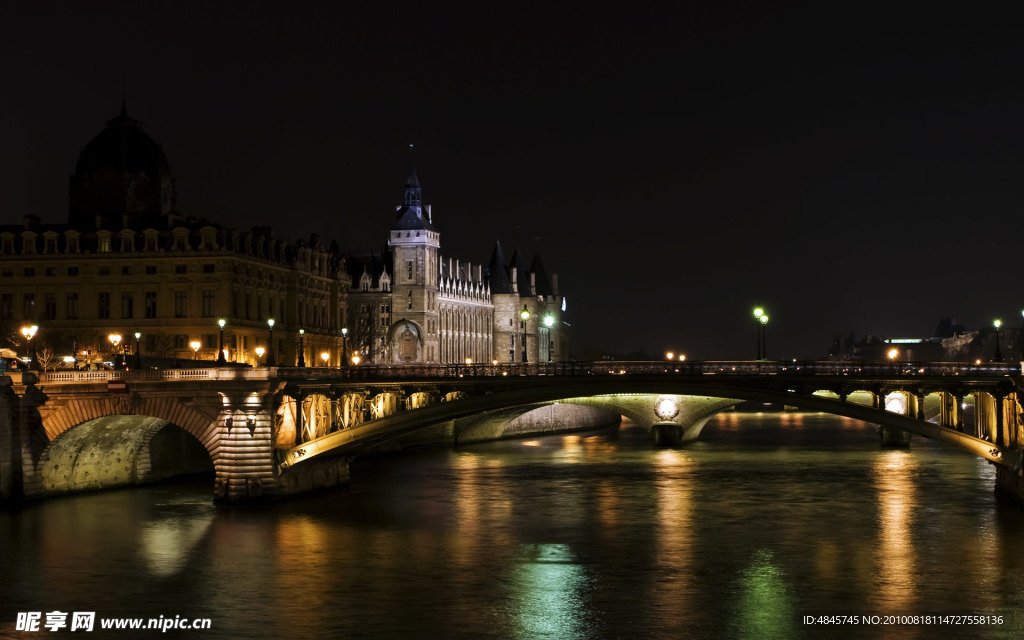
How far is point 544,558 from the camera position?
52625mm

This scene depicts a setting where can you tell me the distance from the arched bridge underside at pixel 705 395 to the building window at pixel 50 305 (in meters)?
45.8

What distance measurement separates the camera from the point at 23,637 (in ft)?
136

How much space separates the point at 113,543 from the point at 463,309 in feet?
377

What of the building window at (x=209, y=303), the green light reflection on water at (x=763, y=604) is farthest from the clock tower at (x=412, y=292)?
the green light reflection on water at (x=763, y=604)

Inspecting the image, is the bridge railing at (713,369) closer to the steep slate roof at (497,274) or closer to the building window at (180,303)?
the building window at (180,303)

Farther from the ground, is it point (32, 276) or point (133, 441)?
point (32, 276)

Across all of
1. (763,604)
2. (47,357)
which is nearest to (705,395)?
(763,604)

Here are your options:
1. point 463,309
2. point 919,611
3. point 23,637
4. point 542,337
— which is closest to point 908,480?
point 919,611

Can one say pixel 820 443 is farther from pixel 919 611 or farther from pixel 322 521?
pixel 919 611

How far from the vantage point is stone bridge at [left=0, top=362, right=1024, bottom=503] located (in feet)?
208

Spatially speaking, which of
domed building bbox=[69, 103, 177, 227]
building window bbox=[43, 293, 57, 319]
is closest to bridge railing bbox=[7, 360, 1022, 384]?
building window bbox=[43, 293, 57, 319]

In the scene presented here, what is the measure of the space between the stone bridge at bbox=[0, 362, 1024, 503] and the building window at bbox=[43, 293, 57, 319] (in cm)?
3816

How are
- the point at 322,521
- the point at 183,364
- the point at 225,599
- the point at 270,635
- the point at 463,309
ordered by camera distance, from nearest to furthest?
the point at 270,635, the point at 225,599, the point at 322,521, the point at 183,364, the point at 463,309

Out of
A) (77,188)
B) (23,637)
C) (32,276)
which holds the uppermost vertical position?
(77,188)
